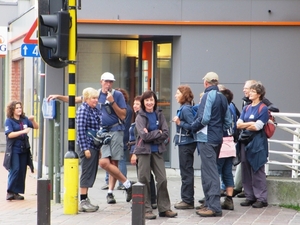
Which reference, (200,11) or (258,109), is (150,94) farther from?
(200,11)

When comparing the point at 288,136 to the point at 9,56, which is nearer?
the point at 288,136

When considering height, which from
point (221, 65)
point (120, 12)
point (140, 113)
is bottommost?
point (140, 113)

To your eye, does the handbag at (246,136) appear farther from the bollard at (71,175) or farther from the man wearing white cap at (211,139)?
the bollard at (71,175)

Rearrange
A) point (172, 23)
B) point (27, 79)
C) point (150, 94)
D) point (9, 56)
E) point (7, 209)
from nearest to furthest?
point (150, 94)
point (7, 209)
point (172, 23)
point (27, 79)
point (9, 56)

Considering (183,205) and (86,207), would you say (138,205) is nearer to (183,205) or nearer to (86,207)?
(86,207)

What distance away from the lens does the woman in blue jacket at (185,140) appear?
33.1ft

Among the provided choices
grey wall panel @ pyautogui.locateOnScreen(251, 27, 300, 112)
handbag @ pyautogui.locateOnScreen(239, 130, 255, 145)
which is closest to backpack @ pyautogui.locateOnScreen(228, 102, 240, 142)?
handbag @ pyautogui.locateOnScreen(239, 130, 255, 145)

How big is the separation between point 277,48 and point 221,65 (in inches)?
45.7

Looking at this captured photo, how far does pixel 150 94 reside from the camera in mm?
9742

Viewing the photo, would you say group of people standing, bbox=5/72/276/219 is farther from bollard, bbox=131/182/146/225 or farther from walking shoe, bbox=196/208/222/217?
bollard, bbox=131/182/146/225

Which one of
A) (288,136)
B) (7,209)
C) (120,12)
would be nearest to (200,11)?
(120,12)

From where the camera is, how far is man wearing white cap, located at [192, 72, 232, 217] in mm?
9695

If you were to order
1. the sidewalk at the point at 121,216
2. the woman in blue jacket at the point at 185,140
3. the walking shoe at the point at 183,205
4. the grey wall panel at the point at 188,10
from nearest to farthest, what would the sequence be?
the sidewalk at the point at 121,216 → the woman in blue jacket at the point at 185,140 → the walking shoe at the point at 183,205 → the grey wall panel at the point at 188,10

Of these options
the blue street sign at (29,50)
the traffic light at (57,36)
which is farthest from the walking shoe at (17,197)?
the traffic light at (57,36)
